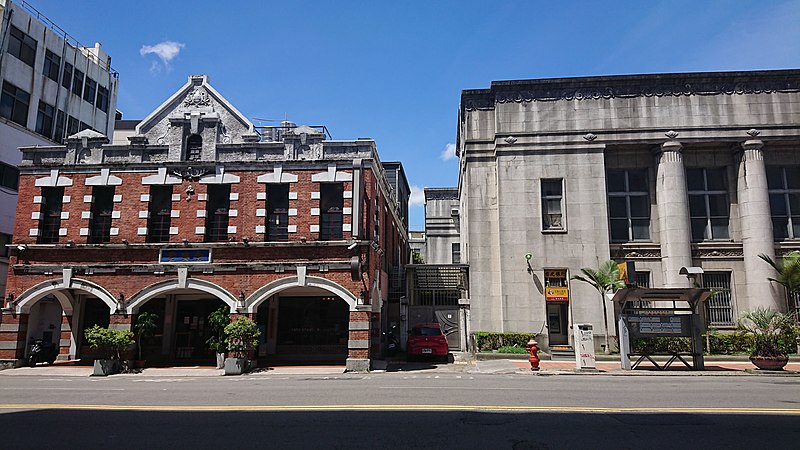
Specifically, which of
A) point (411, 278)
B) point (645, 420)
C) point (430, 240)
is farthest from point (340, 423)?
point (430, 240)

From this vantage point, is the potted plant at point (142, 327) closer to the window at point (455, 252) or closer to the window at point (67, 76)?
the window at point (67, 76)

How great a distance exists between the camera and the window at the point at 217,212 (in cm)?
2302

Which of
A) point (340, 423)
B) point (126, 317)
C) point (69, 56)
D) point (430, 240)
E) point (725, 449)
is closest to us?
point (725, 449)

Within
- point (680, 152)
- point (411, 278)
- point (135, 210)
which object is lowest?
point (411, 278)

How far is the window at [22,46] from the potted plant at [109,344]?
20.2 m

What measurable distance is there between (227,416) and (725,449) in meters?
8.28

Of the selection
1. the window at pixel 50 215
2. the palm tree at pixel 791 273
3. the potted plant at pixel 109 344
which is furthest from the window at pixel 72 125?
the palm tree at pixel 791 273

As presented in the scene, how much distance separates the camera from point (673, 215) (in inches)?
1071

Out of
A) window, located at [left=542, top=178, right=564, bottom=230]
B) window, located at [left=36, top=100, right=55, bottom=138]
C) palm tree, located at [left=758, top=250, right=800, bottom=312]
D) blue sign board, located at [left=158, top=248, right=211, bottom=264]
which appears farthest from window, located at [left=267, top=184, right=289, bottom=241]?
palm tree, located at [left=758, top=250, right=800, bottom=312]

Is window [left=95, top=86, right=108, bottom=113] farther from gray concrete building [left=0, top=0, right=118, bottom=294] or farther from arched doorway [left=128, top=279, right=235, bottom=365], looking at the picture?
arched doorway [left=128, top=279, right=235, bottom=365]

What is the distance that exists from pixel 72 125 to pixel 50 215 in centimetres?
1519

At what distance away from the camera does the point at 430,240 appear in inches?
1908

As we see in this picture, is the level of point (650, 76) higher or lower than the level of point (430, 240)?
higher

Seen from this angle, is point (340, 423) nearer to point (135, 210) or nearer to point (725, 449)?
point (725, 449)
